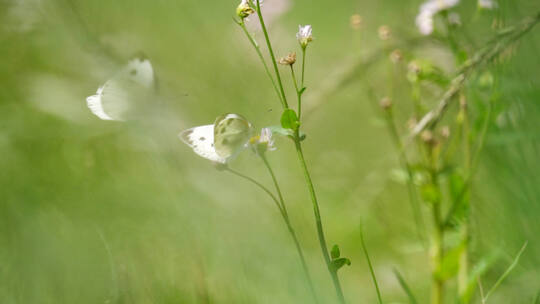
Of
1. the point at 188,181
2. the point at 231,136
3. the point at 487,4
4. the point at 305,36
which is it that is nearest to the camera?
the point at 305,36

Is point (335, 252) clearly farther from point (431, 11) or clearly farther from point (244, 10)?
point (431, 11)

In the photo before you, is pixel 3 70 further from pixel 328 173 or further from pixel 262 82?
pixel 328 173

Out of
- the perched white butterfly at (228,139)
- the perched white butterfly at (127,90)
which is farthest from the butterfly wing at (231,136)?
the perched white butterfly at (127,90)

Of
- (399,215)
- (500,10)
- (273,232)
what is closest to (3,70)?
(273,232)

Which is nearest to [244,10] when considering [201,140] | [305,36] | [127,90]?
[305,36]

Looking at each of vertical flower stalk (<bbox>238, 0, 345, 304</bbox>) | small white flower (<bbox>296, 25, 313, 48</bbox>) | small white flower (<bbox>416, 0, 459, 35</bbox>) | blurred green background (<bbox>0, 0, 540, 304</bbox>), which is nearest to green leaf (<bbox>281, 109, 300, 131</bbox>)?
vertical flower stalk (<bbox>238, 0, 345, 304</bbox>)

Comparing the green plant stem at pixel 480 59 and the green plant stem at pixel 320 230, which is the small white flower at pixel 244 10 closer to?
the green plant stem at pixel 320 230

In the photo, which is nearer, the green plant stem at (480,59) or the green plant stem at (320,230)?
the green plant stem at (320,230)
